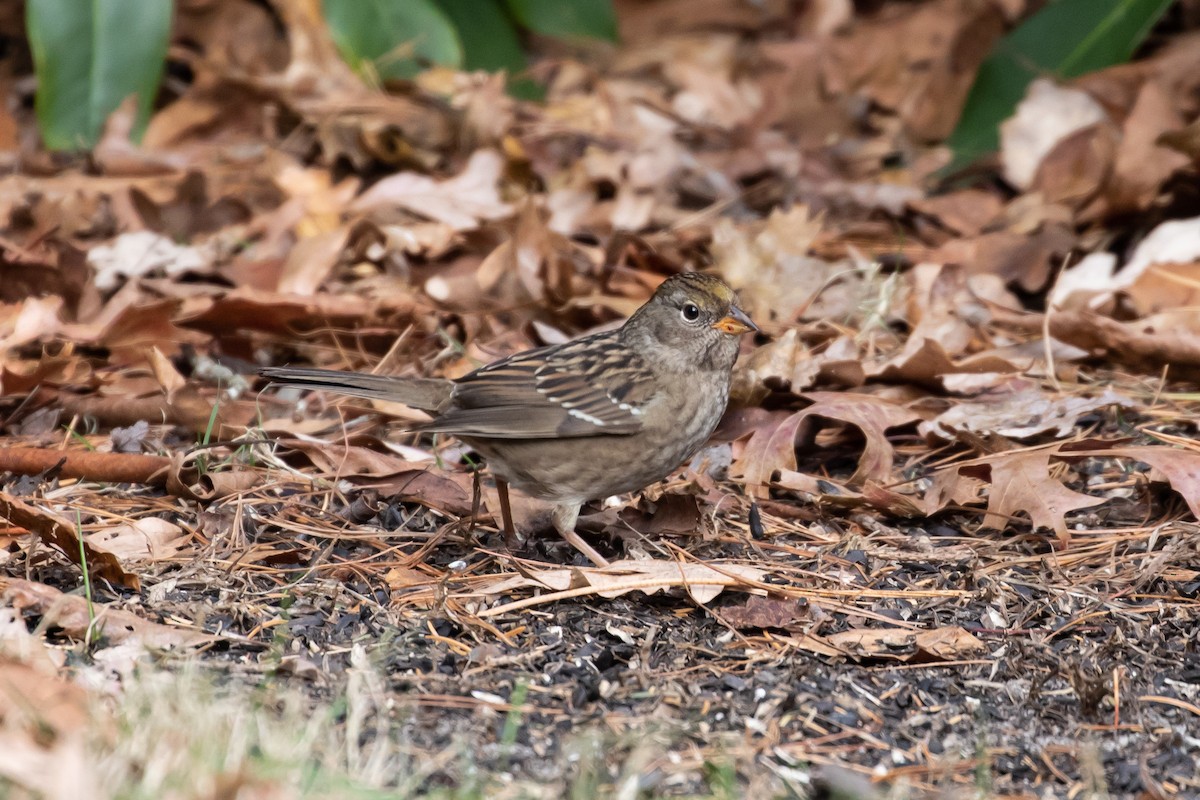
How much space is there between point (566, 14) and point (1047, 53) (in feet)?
7.69

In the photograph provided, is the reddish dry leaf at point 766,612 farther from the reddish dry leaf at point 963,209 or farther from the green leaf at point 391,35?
the green leaf at point 391,35

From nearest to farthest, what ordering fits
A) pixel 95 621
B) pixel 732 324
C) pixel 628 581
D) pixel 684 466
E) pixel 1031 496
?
pixel 95 621, pixel 628 581, pixel 1031 496, pixel 732 324, pixel 684 466

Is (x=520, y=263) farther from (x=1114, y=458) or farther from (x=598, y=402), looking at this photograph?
(x=1114, y=458)

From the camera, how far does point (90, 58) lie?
6.02 m

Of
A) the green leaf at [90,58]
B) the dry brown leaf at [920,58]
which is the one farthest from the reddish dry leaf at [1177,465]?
the green leaf at [90,58]

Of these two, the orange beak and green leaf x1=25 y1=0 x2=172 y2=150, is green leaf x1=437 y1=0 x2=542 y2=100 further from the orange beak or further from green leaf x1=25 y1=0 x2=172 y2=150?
the orange beak

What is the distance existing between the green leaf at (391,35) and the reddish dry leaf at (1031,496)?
3.61m

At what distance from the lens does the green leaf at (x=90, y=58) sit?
5922 millimetres

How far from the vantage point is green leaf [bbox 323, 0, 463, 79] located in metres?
6.51

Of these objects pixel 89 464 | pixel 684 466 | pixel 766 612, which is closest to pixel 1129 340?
pixel 684 466

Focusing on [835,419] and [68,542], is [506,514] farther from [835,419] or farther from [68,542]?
[68,542]

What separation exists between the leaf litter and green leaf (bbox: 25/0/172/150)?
31 cm

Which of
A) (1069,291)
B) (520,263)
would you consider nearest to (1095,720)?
(1069,291)

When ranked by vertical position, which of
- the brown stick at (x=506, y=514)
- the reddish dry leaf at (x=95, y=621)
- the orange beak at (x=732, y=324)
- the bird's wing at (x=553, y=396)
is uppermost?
the orange beak at (x=732, y=324)
